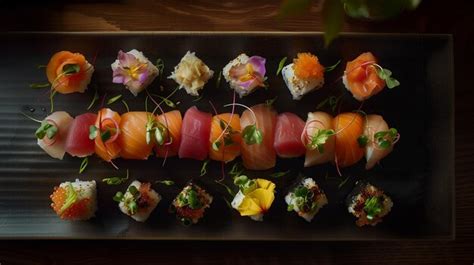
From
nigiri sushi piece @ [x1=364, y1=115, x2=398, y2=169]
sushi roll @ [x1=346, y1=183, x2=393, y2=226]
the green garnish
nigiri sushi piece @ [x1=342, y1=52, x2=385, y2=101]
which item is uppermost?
the green garnish

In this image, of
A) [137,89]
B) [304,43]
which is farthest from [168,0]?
[304,43]

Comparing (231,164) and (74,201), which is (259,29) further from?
(74,201)

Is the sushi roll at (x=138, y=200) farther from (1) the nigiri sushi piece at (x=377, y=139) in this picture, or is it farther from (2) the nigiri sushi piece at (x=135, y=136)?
(1) the nigiri sushi piece at (x=377, y=139)

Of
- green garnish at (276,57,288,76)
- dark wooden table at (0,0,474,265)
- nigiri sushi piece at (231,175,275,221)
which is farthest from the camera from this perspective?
dark wooden table at (0,0,474,265)

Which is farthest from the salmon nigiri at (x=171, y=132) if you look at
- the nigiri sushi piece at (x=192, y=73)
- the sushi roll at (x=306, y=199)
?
the sushi roll at (x=306, y=199)

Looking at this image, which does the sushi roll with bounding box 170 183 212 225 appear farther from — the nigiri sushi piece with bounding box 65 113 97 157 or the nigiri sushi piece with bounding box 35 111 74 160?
the nigiri sushi piece with bounding box 35 111 74 160

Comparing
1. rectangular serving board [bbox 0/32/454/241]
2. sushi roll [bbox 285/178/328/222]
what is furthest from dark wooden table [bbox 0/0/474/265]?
sushi roll [bbox 285/178/328/222]

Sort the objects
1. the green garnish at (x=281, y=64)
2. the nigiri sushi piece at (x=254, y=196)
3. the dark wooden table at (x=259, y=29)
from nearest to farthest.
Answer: the nigiri sushi piece at (x=254, y=196)
the green garnish at (x=281, y=64)
the dark wooden table at (x=259, y=29)

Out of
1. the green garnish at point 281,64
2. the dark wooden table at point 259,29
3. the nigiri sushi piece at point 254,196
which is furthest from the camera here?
the dark wooden table at point 259,29
